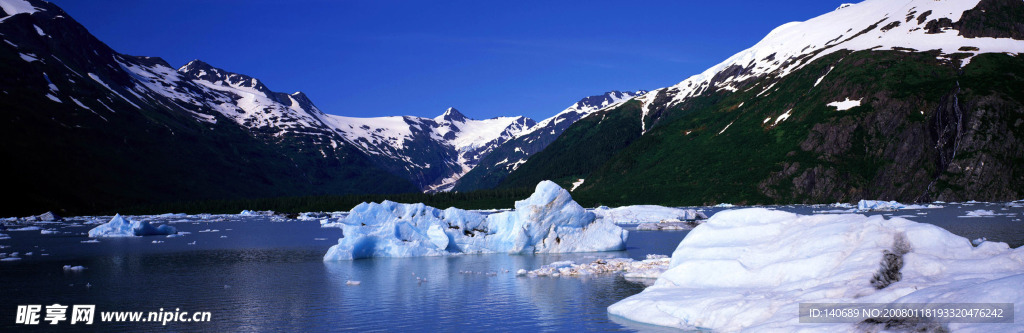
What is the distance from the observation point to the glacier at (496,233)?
68.4 m

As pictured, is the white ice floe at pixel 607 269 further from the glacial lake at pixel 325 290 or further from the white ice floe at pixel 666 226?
the white ice floe at pixel 666 226

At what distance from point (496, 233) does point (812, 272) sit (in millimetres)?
47037

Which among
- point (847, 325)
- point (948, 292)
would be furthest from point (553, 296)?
point (948, 292)

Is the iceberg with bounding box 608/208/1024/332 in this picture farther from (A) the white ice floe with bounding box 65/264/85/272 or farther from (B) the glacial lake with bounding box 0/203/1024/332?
(A) the white ice floe with bounding box 65/264/85/272

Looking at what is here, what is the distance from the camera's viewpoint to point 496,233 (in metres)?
74.5

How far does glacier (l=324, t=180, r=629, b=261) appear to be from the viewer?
2694 inches

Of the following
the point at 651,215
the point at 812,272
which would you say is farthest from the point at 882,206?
the point at 812,272

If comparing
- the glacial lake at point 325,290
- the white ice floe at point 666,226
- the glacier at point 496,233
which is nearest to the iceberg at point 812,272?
the glacial lake at point 325,290

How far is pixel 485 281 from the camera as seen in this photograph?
5047cm

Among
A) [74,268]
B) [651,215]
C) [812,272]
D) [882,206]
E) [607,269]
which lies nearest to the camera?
[812,272]

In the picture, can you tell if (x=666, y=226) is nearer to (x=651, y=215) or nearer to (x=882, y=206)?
(x=651, y=215)

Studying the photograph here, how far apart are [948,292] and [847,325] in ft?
11.4

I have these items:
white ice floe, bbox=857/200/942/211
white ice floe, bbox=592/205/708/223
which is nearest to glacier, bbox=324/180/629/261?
white ice floe, bbox=592/205/708/223

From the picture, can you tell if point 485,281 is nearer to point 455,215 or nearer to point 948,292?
point 455,215
